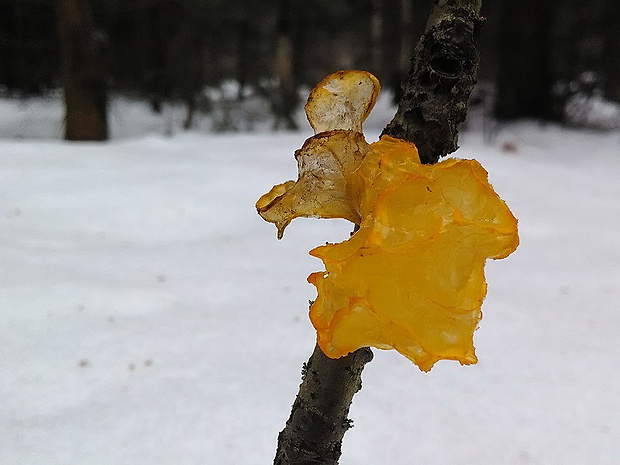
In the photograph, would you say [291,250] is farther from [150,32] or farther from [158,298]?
[150,32]

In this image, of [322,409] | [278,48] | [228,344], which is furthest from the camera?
[278,48]

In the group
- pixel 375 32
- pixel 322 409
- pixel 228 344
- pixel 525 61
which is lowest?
pixel 228 344

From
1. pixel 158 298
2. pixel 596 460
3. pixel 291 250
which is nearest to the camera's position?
pixel 596 460

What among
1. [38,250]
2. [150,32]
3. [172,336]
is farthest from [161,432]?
[150,32]

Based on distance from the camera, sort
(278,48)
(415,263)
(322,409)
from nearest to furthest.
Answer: (415,263), (322,409), (278,48)

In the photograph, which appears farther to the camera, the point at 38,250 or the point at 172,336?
the point at 38,250

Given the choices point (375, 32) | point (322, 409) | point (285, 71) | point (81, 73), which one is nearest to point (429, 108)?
point (322, 409)

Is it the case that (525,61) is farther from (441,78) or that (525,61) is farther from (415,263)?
(415,263)
